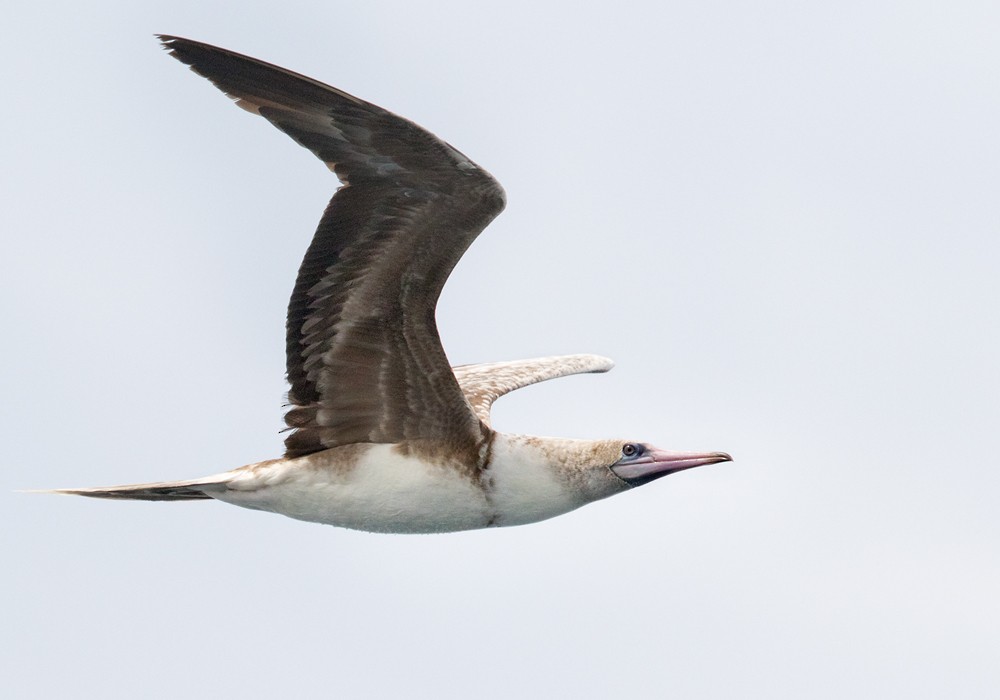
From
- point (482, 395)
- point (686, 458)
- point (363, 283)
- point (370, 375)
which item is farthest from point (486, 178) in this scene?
point (482, 395)

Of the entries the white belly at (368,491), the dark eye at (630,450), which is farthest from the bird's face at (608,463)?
the white belly at (368,491)

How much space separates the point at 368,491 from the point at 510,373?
3702 millimetres

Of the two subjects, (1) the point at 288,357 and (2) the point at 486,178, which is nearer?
(2) the point at 486,178

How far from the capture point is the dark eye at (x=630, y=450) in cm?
1116

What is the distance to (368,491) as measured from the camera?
1102 cm

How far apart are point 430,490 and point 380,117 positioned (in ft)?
9.34

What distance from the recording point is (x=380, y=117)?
30.6 ft

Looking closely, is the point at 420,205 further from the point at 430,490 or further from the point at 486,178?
the point at 430,490

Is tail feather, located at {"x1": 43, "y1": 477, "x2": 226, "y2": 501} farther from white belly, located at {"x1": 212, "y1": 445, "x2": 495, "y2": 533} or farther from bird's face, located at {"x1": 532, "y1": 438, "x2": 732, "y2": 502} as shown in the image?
bird's face, located at {"x1": 532, "y1": 438, "x2": 732, "y2": 502}

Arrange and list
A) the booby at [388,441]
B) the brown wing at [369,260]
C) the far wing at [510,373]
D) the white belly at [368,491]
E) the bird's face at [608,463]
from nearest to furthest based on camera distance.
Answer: the brown wing at [369,260], the booby at [388,441], the white belly at [368,491], the bird's face at [608,463], the far wing at [510,373]

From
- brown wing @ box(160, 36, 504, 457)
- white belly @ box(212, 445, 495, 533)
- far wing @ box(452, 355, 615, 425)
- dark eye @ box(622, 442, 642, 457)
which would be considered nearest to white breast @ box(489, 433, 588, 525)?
white belly @ box(212, 445, 495, 533)

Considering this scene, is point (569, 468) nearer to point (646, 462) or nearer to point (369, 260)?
point (646, 462)

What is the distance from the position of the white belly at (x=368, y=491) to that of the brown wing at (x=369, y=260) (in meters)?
0.16

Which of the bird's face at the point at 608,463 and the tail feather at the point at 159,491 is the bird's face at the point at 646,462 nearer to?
the bird's face at the point at 608,463
